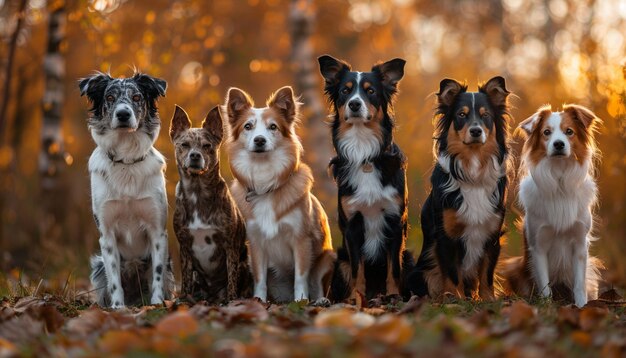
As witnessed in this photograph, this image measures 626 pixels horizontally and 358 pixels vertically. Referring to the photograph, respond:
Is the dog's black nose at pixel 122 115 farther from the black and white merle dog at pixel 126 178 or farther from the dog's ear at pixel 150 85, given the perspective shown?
the dog's ear at pixel 150 85

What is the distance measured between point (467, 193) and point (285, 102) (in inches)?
67.4

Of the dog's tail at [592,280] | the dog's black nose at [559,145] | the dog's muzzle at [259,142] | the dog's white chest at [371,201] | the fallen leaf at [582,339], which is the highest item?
the dog's muzzle at [259,142]

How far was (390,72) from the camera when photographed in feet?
21.4

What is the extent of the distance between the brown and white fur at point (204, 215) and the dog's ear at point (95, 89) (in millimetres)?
604

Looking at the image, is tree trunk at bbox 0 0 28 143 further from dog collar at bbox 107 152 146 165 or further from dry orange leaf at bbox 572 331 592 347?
dry orange leaf at bbox 572 331 592 347

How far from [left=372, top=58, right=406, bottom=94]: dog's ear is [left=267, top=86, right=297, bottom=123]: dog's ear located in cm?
74

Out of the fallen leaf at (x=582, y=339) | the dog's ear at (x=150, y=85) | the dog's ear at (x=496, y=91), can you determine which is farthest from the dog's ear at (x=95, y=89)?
the fallen leaf at (x=582, y=339)

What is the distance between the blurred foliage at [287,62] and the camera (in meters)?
10.3

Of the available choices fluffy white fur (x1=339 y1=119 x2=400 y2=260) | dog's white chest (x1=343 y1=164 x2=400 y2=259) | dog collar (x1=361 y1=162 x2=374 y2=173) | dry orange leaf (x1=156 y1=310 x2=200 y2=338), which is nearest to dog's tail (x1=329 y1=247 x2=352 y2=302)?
fluffy white fur (x1=339 y1=119 x2=400 y2=260)

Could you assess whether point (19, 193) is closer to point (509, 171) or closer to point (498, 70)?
point (509, 171)

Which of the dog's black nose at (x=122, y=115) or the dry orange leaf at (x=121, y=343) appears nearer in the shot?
the dry orange leaf at (x=121, y=343)

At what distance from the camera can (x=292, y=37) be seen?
1256 cm

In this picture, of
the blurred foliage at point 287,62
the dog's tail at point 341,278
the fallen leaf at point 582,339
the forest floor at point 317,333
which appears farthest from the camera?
the blurred foliage at point 287,62

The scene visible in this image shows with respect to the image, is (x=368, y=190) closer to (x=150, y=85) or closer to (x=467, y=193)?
(x=467, y=193)
